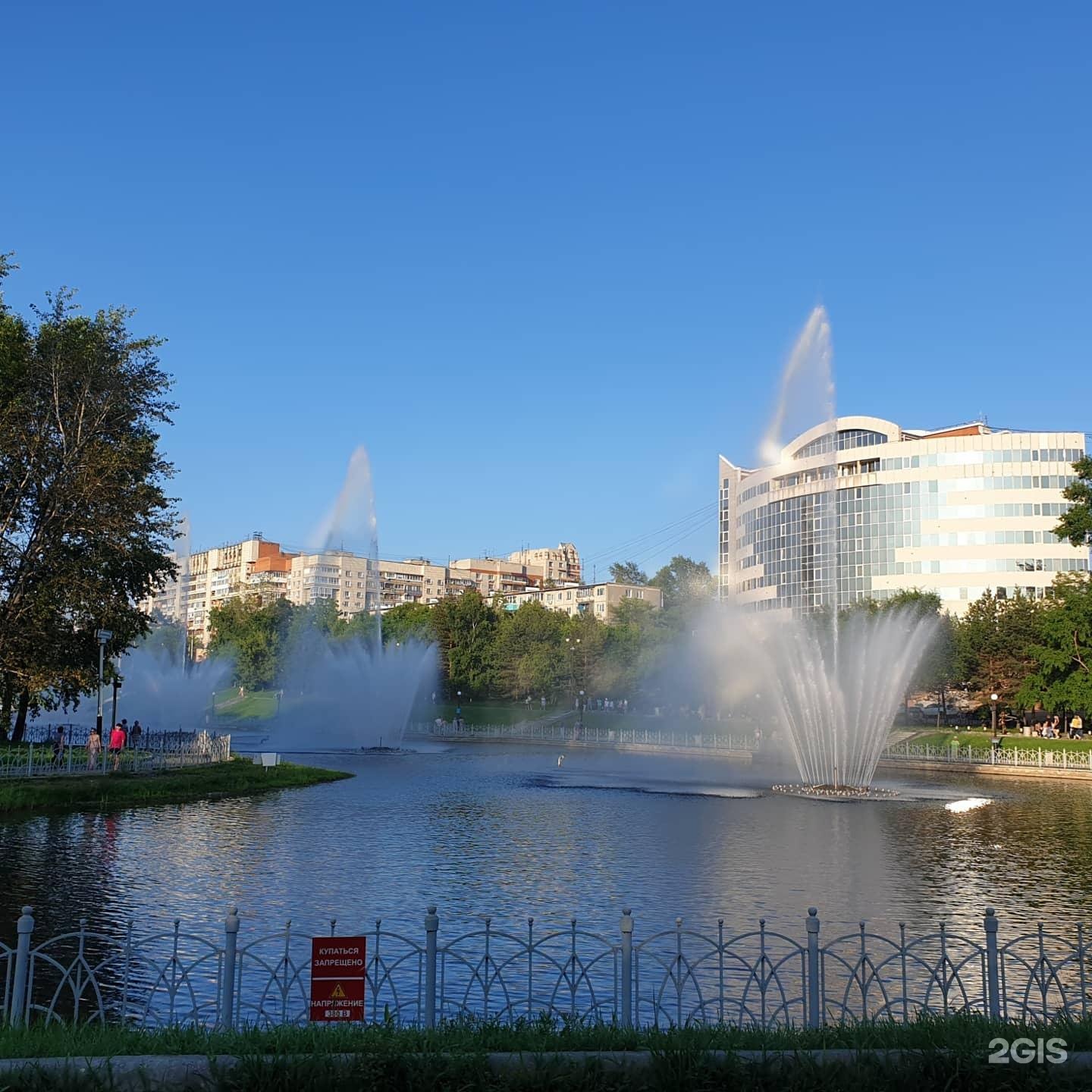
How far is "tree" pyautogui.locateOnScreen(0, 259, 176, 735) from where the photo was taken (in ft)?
126

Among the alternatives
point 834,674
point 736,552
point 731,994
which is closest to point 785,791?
point 834,674

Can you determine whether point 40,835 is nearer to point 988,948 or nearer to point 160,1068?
point 160,1068

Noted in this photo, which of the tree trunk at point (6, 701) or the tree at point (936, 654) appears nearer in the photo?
the tree trunk at point (6, 701)

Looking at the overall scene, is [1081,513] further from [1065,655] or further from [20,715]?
[20,715]

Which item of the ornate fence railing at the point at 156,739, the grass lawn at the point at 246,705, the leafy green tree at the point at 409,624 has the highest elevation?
the leafy green tree at the point at 409,624

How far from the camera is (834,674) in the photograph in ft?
162

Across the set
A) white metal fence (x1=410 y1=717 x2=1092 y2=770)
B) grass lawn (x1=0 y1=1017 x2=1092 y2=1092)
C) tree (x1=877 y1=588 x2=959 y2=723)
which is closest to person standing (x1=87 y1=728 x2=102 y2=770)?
grass lawn (x1=0 y1=1017 x2=1092 y2=1092)

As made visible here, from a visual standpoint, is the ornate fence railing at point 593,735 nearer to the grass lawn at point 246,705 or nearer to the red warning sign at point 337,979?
the grass lawn at point 246,705

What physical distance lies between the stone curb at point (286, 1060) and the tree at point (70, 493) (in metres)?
31.6

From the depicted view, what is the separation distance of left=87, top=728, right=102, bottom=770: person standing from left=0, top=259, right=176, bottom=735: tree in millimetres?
3680

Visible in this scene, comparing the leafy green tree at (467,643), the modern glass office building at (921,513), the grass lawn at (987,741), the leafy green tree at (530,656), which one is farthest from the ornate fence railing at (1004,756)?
the leafy green tree at (467,643)

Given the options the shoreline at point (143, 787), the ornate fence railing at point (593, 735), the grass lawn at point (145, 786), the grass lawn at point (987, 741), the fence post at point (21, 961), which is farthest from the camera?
the ornate fence railing at point (593, 735)

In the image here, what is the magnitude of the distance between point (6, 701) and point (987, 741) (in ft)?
177

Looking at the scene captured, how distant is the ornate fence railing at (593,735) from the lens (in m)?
74.1
